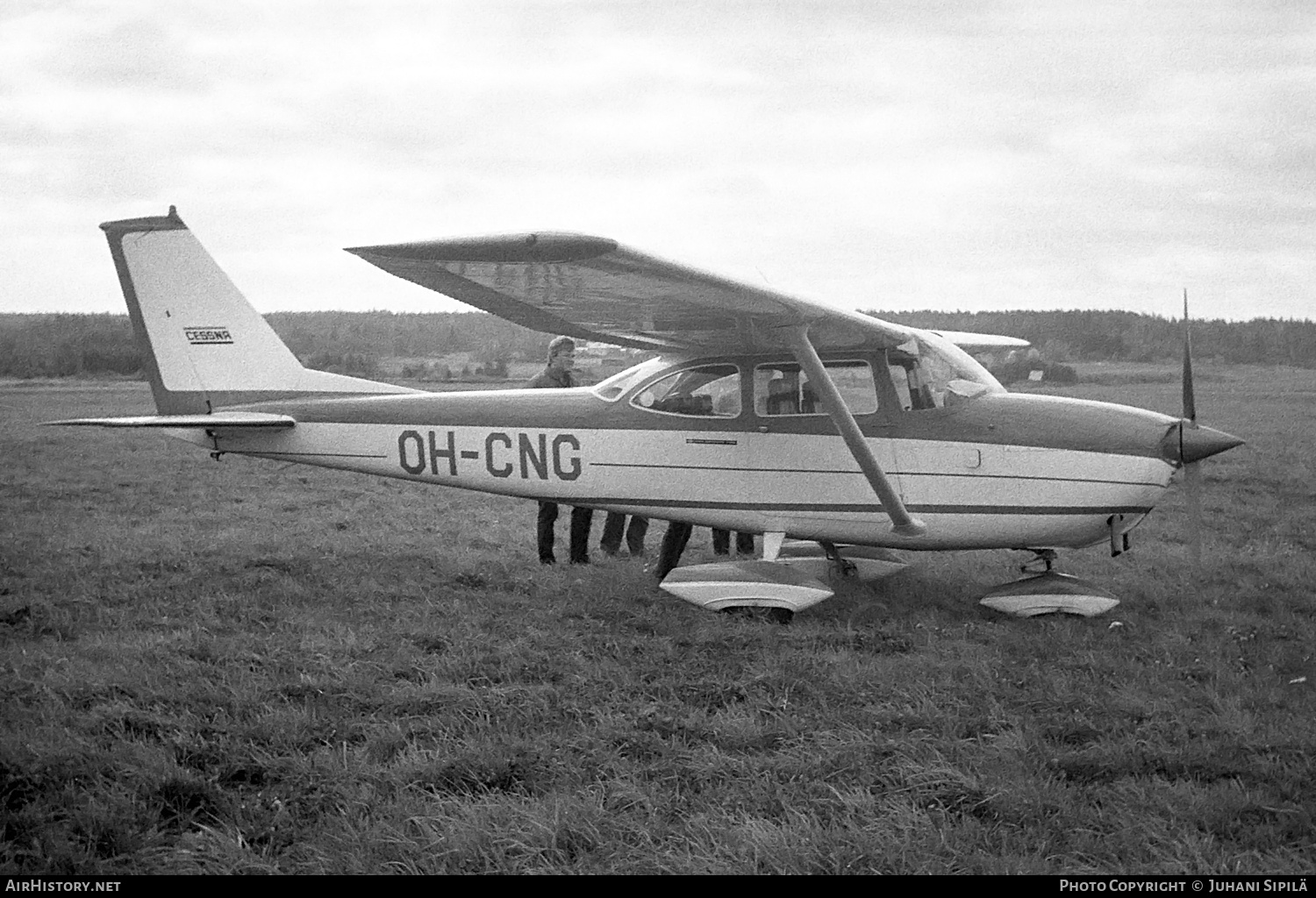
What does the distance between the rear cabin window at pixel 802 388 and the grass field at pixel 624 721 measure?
4.82 ft

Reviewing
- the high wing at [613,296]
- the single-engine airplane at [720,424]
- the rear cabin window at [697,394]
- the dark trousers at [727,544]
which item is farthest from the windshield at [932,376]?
the dark trousers at [727,544]

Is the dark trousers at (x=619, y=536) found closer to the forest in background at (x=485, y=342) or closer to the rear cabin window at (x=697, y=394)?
the rear cabin window at (x=697, y=394)

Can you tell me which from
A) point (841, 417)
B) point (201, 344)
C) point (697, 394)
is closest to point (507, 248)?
point (841, 417)

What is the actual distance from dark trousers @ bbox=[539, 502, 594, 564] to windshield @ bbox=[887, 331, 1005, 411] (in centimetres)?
319

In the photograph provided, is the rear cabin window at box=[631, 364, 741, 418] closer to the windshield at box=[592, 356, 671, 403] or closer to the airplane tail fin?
the windshield at box=[592, 356, 671, 403]

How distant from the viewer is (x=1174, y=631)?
609 centimetres

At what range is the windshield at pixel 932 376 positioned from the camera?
716 centimetres

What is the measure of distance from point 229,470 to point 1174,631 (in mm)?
14085

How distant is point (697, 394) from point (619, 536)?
2566mm

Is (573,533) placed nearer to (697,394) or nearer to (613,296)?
(697,394)

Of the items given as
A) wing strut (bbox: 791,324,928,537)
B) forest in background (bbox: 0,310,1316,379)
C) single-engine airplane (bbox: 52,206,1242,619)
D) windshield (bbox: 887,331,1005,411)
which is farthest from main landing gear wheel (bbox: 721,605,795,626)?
forest in background (bbox: 0,310,1316,379)

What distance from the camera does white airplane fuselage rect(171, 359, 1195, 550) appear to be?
22.5ft

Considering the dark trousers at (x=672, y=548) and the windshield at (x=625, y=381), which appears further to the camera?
the dark trousers at (x=672, y=548)
